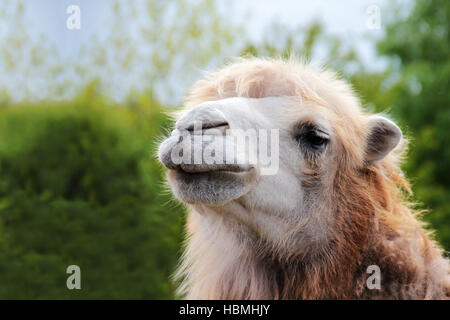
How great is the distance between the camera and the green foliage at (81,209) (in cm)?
805

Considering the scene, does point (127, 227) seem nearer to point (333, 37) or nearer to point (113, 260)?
point (113, 260)

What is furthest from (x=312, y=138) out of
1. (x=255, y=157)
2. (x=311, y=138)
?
(x=255, y=157)

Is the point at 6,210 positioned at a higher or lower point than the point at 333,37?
lower

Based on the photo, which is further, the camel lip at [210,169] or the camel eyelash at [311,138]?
the camel eyelash at [311,138]

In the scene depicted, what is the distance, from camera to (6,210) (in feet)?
26.7

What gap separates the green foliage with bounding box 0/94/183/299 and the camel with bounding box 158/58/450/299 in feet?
14.4

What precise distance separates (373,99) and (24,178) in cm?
891

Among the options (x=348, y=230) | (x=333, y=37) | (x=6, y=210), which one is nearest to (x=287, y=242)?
(x=348, y=230)

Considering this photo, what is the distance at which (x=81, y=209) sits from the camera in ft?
27.2

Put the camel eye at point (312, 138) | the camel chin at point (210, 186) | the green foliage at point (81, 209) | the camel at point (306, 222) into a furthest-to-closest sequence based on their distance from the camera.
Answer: the green foliage at point (81, 209), the camel eye at point (312, 138), the camel at point (306, 222), the camel chin at point (210, 186)

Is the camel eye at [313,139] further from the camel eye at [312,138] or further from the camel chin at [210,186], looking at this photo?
the camel chin at [210,186]

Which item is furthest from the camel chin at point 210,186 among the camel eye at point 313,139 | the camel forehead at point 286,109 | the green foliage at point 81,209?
the green foliage at point 81,209

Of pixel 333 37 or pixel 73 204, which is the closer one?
pixel 73 204

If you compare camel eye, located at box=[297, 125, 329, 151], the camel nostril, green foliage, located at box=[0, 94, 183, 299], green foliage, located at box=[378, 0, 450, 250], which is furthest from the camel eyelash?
green foliage, located at box=[378, 0, 450, 250]
